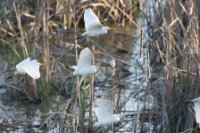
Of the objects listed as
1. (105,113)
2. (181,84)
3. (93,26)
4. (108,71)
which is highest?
(108,71)

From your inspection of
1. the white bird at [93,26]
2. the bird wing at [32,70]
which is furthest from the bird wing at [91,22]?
→ the bird wing at [32,70]

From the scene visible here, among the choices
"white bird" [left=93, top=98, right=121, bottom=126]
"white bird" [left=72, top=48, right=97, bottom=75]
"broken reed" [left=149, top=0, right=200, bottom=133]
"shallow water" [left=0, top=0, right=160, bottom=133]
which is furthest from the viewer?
"shallow water" [left=0, top=0, right=160, bottom=133]

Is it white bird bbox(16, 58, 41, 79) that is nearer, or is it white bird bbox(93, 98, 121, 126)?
white bird bbox(93, 98, 121, 126)

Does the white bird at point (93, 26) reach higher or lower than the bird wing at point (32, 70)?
higher

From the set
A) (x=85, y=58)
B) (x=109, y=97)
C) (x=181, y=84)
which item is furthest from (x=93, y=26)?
(x=109, y=97)

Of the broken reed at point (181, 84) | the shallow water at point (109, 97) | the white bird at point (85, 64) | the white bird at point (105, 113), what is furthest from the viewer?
the shallow water at point (109, 97)

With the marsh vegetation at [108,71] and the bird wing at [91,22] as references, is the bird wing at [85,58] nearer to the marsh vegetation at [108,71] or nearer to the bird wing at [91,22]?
the bird wing at [91,22]

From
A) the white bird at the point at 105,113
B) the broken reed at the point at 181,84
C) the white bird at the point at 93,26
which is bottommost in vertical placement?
the white bird at the point at 105,113

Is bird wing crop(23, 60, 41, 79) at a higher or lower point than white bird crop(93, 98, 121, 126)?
higher

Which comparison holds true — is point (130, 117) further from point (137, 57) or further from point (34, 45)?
point (137, 57)

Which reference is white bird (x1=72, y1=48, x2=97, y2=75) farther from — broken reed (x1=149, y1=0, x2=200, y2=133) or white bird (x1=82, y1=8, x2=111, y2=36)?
broken reed (x1=149, y1=0, x2=200, y2=133)

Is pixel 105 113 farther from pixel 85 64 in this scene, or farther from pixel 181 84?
pixel 181 84

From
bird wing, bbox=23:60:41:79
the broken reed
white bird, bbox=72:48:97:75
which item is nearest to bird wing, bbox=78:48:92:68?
white bird, bbox=72:48:97:75

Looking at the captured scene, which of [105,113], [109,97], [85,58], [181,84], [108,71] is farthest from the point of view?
[108,71]
